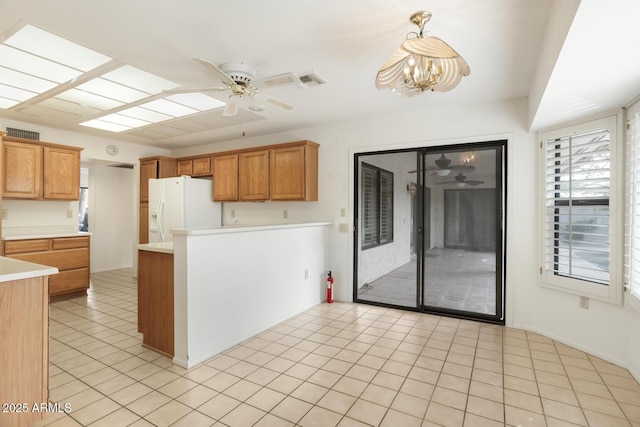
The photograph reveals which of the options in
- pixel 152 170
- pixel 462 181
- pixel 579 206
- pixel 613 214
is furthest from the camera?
pixel 152 170

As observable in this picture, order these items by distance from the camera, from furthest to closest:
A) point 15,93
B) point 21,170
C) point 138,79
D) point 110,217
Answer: point 110,217 < point 21,170 < point 15,93 < point 138,79

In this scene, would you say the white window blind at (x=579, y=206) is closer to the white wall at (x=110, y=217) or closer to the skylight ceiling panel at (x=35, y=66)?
the skylight ceiling panel at (x=35, y=66)

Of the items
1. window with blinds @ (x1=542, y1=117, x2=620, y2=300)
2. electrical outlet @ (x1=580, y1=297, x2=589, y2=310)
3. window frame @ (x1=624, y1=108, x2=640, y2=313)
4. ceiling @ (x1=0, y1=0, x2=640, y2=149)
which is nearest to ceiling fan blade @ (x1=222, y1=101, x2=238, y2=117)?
ceiling @ (x1=0, y1=0, x2=640, y2=149)

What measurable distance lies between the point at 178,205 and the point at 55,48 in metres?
2.81

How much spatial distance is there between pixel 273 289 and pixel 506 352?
2.33 m

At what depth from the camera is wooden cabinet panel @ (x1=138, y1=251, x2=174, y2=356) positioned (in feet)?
8.80

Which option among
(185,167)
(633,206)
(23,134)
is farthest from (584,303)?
(23,134)

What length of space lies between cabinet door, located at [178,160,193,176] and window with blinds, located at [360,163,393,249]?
3222mm

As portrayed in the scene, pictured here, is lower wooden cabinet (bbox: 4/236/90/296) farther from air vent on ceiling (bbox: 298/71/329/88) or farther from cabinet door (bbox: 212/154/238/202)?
air vent on ceiling (bbox: 298/71/329/88)

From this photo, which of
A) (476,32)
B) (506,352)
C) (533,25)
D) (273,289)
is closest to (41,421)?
(273,289)

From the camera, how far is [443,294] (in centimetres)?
396

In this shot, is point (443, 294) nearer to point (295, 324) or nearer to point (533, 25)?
point (295, 324)

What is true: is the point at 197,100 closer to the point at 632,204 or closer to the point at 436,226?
the point at 436,226

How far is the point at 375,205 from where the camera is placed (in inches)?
182
